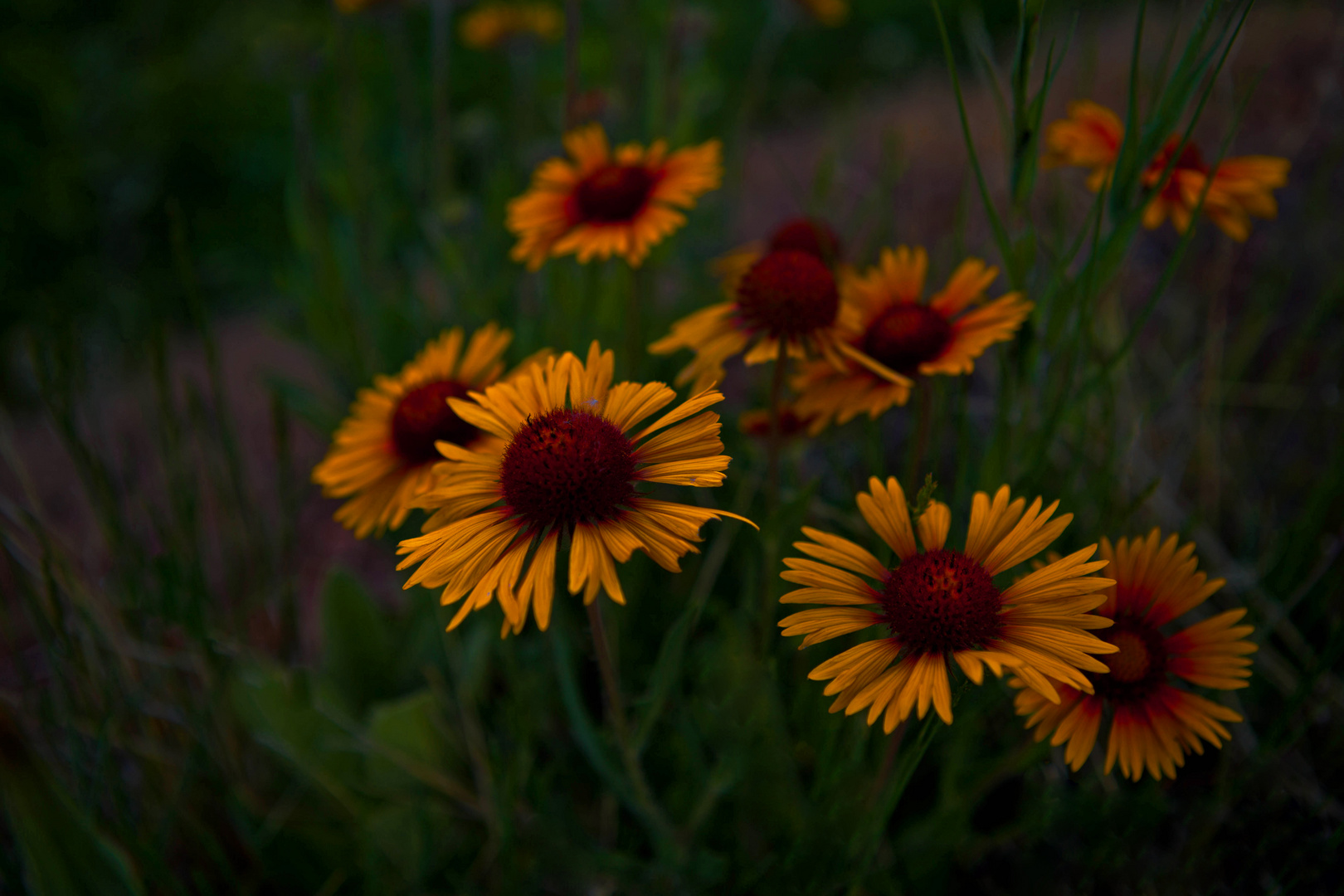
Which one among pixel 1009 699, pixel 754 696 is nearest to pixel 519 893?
pixel 754 696

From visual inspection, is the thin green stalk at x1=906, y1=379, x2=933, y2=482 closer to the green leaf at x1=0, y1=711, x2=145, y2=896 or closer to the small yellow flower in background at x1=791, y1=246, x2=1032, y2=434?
the small yellow flower in background at x1=791, y1=246, x2=1032, y2=434

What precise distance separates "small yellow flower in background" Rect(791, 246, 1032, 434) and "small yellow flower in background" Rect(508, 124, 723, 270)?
0.78 ft

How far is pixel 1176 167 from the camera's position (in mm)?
906

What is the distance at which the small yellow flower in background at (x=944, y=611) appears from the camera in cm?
59

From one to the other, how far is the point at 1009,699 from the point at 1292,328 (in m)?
1.15

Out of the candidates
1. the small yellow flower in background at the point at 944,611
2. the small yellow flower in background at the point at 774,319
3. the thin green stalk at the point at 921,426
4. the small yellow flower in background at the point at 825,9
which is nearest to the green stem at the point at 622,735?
the small yellow flower in background at the point at 944,611

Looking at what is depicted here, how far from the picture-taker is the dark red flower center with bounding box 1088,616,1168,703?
0.68 meters

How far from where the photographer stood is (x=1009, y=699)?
103 centimetres

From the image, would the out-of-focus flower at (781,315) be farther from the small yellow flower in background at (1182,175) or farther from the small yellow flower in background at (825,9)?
the small yellow flower in background at (825,9)

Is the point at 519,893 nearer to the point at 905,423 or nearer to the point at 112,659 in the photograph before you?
the point at 112,659

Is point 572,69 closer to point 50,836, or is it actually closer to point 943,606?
point 943,606

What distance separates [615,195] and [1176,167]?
650 mm

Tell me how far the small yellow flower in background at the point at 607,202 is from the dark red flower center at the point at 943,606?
0.49m

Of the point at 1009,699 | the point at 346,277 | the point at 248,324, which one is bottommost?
the point at 1009,699
